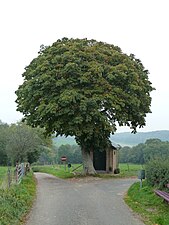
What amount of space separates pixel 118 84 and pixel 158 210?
17732 mm

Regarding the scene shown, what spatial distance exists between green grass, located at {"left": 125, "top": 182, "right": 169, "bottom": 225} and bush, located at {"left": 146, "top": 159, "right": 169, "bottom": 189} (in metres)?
0.46

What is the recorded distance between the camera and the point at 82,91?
90.7ft

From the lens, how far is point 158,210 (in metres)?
13.1

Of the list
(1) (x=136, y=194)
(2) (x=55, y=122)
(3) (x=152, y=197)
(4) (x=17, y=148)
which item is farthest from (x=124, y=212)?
(4) (x=17, y=148)

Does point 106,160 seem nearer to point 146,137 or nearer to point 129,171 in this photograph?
point 129,171

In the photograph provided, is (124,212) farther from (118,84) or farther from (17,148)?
(17,148)

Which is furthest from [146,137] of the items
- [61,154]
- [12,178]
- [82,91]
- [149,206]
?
[149,206]

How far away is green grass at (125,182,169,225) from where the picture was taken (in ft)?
37.0

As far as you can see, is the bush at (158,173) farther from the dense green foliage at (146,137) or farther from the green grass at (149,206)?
the dense green foliage at (146,137)

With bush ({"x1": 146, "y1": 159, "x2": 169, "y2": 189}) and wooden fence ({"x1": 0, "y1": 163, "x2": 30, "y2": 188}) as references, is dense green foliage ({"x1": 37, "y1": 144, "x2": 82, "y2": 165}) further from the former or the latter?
bush ({"x1": 146, "y1": 159, "x2": 169, "y2": 189})

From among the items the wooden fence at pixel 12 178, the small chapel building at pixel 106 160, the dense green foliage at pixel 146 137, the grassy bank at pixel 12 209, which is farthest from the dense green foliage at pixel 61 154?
the grassy bank at pixel 12 209

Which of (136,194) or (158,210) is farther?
(136,194)

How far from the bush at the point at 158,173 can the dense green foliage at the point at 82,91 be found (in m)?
9.04

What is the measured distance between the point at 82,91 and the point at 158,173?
1237 centimetres
